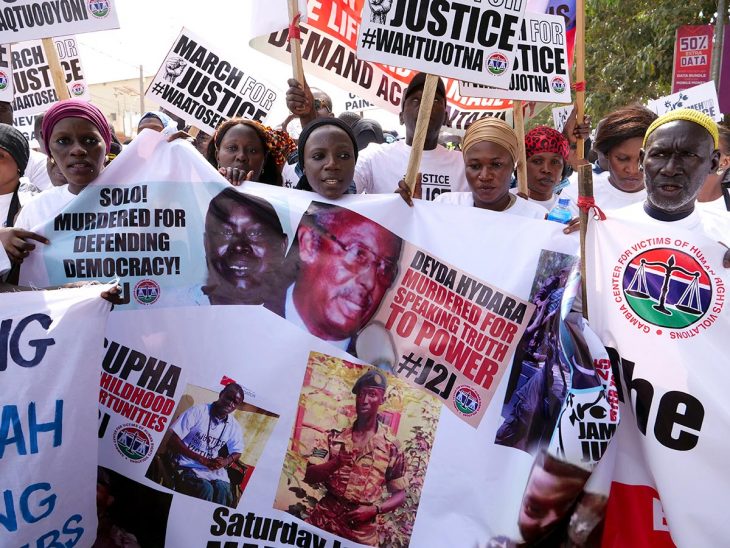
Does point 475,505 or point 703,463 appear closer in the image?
point 703,463

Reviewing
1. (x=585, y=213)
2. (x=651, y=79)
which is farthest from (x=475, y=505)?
(x=651, y=79)

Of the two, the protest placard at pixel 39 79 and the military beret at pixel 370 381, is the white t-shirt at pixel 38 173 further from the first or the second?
the military beret at pixel 370 381

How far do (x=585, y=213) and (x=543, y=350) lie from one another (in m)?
0.61

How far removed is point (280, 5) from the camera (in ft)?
13.8

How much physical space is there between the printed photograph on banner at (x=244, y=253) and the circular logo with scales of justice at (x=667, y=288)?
4.86ft

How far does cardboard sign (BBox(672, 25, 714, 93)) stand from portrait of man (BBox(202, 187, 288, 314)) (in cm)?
1057

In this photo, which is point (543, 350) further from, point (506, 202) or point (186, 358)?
point (186, 358)

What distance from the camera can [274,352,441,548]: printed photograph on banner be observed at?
2834 mm

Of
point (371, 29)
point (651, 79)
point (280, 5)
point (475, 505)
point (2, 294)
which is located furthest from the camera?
point (651, 79)

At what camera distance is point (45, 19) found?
12.3ft

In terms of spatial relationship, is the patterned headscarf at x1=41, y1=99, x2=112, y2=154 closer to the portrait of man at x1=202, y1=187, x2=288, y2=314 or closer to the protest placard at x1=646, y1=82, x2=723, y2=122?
the portrait of man at x1=202, y1=187, x2=288, y2=314

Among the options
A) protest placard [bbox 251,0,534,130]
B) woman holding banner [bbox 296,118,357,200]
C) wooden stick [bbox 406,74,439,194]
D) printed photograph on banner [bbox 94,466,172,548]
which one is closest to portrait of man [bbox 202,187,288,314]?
woman holding banner [bbox 296,118,357,200]

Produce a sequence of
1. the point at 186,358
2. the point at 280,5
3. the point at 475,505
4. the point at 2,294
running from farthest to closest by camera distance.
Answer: the point at 280,5 → the point at 186,358 → the point at 475,505 → the point at 2,294

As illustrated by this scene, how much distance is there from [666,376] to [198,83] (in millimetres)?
3829
